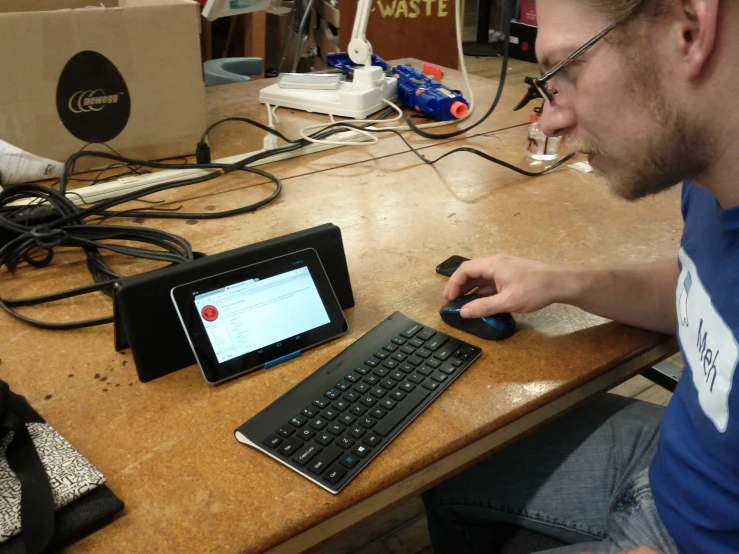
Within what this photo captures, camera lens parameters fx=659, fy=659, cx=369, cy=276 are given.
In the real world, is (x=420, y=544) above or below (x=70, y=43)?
below

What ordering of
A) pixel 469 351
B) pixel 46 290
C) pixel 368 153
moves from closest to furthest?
pixel 469 351, pixel 46 290, pixel 368 153

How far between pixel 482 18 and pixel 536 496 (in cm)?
481

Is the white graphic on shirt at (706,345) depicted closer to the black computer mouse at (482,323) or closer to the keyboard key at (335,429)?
the black computer mouse at (482,323)

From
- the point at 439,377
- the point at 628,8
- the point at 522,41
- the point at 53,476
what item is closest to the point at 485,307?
the point at 439,377

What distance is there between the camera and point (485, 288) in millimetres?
897

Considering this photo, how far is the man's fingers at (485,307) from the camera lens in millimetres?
816

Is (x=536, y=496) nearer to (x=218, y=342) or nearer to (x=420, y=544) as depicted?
(x=218, y=342)

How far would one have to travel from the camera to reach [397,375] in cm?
74

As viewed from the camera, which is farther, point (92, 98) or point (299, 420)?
point (92, 98)

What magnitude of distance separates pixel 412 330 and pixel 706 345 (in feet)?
1.06

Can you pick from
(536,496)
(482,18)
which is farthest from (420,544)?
(482,18)

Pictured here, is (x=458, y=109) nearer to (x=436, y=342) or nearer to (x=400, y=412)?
(x=436, y=342)

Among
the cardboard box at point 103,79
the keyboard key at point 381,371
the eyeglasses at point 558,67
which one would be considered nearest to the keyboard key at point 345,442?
the keyboard key at point 381,371

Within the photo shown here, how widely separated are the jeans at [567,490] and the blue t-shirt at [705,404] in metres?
0.06
